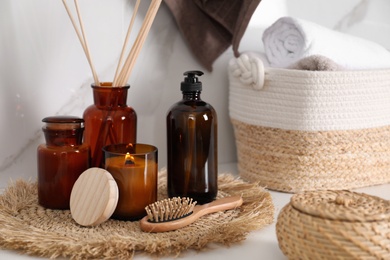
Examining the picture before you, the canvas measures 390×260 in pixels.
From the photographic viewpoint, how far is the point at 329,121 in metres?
1.08

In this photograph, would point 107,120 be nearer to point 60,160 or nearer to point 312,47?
point 60,160

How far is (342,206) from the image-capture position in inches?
28.6

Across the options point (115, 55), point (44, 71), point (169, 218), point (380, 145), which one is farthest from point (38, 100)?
point (380, 145)

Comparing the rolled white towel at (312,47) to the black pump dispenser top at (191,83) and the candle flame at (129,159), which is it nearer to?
the black pump dispenser top at (191,83)

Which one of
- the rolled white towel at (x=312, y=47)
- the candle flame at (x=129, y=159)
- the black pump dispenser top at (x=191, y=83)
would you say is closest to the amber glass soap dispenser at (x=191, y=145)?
the black pump dispenser top at (x=191, y=83)

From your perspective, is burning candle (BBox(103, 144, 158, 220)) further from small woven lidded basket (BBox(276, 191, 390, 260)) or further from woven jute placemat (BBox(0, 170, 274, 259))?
small woven lidded basket (BBox(276, 191, 390, 260))

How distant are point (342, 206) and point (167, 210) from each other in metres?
0.27

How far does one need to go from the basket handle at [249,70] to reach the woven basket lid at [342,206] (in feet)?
1.23

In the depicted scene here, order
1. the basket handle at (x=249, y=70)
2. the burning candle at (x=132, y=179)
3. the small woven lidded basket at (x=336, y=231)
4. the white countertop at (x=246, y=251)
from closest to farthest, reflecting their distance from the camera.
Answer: the small woven lidded basket at (x=336, y=231)
the white countertop at (x=246, y=251)
the burning candle at (x=132, y=179)
the basket handle at (x=249, y=70)

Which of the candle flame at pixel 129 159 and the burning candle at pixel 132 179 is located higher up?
the candle flame at pixel 129 159

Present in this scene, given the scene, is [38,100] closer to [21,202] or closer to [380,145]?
[21,202]

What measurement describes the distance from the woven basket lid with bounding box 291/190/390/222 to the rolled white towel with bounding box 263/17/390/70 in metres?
0.40

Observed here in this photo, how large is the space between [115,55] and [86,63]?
6 centimetres

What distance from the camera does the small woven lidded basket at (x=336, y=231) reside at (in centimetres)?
68
